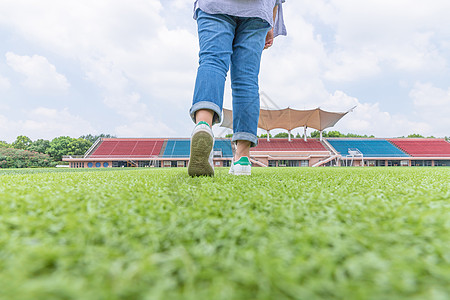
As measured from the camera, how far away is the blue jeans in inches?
44.7

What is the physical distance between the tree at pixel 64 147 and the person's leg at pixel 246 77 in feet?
95.3

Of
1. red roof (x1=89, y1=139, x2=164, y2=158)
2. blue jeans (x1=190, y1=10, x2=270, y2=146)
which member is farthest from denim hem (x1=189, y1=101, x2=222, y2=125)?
red roof (x1=89, y1=139, x2=164, y2=158)

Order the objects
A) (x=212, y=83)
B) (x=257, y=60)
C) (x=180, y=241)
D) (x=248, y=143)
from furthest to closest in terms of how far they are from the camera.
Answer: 1. (x=248, y=143)
2. (x=257, y=60)
3. (x=212, y=83)
4. (x=180, y=241)

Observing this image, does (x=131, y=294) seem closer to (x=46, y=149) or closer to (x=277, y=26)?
(x=277, y=26)

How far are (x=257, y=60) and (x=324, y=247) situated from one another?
1.26 m

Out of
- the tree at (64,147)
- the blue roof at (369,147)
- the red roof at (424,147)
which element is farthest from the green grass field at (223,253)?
the tree at (64,147)

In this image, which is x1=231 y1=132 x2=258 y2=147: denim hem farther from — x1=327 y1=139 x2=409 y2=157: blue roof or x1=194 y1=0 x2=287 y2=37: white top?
x1=327 y1=139 x2=409 y2=157: blue roof

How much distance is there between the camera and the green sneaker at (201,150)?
1006 millimetres

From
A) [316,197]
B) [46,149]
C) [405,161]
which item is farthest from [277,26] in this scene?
[46,149]

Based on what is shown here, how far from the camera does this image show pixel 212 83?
1.13 metres

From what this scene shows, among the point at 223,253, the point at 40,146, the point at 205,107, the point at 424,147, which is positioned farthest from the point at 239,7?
the point at 40,146

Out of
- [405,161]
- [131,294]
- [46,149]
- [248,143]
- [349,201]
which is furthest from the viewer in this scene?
[46,149]

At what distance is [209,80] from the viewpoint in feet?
3.71

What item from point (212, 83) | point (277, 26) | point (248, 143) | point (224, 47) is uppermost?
point (277, 26)
